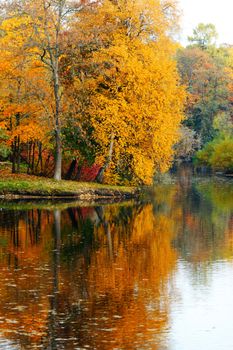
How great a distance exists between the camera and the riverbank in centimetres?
3872

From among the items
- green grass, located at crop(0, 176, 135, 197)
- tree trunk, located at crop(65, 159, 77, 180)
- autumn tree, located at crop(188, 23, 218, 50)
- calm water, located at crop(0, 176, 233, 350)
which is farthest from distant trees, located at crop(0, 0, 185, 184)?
autumn tree, located at crop(188, 23, 218, 50)

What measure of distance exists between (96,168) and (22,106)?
6.93 meters

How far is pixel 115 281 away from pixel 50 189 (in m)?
21.7

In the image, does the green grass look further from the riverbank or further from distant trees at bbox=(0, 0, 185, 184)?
distant trees at bbox=(0, 0, 185, 184)

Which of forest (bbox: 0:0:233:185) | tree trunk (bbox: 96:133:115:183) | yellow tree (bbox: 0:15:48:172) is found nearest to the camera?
yellow tree (bbox: 0:15:48:172)

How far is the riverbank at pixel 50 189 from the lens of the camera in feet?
127

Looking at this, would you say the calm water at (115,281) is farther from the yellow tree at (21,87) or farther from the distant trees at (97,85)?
the distant trees at (97,85)

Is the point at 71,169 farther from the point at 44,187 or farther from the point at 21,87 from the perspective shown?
the point at 44,187

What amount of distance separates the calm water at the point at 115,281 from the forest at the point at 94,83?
10148 millimetres

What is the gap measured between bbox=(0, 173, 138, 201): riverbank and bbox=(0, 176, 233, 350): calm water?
6.49m

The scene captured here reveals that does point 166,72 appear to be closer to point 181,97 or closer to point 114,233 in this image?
point 181,97

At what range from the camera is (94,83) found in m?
42.1

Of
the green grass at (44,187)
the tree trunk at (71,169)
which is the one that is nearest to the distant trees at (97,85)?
the green grass at (44,187)

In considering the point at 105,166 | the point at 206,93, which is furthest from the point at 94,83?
the point at 206,93
